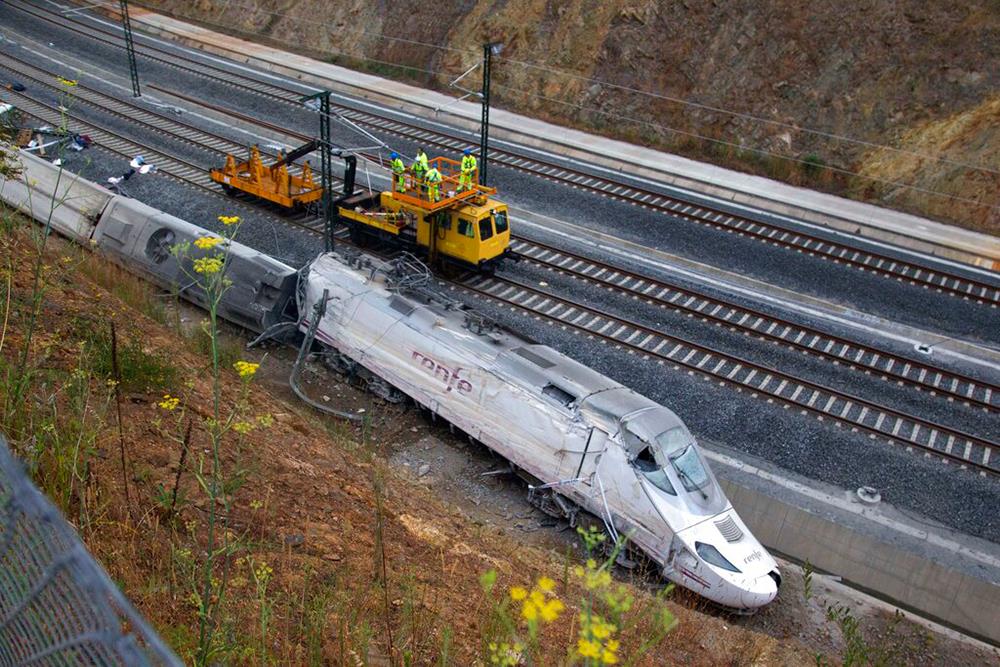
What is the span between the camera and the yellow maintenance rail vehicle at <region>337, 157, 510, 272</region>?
19594 millimetres

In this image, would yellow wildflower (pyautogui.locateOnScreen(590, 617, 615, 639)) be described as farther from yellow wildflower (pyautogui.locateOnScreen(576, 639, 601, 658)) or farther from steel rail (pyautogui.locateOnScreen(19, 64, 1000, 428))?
steel rail (pyautogui.locateOnScreen(19, 64, 1000, 428))

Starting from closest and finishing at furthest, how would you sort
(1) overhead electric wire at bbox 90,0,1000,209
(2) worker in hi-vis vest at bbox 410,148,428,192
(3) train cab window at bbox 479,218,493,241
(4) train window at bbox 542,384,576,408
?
(4) train window at bbox 542,384,576,408 < (3) train cab window at bbox 479,218,493,241 < (2) worker in hi-vis vest at bbox 410,148,428,192 < (1) overhead electric wire at bbox 90,0,1000,209

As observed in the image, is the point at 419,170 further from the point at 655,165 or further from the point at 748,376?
the point at 655,165

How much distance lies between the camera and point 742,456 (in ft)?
50.3

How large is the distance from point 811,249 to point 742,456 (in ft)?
30.4

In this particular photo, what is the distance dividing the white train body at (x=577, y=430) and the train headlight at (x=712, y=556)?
0.01 m

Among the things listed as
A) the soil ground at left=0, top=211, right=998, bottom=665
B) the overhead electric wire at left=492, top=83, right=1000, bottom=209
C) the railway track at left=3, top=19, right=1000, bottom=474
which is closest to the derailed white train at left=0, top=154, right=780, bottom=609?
the soil ground at left=0, top=211, right=998, bottom=665

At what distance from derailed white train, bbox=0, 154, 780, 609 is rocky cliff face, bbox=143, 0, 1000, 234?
15730mm

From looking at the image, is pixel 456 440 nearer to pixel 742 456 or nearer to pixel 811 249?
pixel 742 456

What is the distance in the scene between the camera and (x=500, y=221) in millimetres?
19938

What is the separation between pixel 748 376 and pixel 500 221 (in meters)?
6.59

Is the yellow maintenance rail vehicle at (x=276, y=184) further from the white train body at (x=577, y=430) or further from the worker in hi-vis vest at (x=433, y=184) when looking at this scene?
the white train body at (x=577, y=430)

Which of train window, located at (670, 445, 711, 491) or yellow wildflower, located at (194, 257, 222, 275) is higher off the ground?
yellow wildflower, located at (194, 257, 222, 275)

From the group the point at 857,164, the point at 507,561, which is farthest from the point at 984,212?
the point at 507,561
